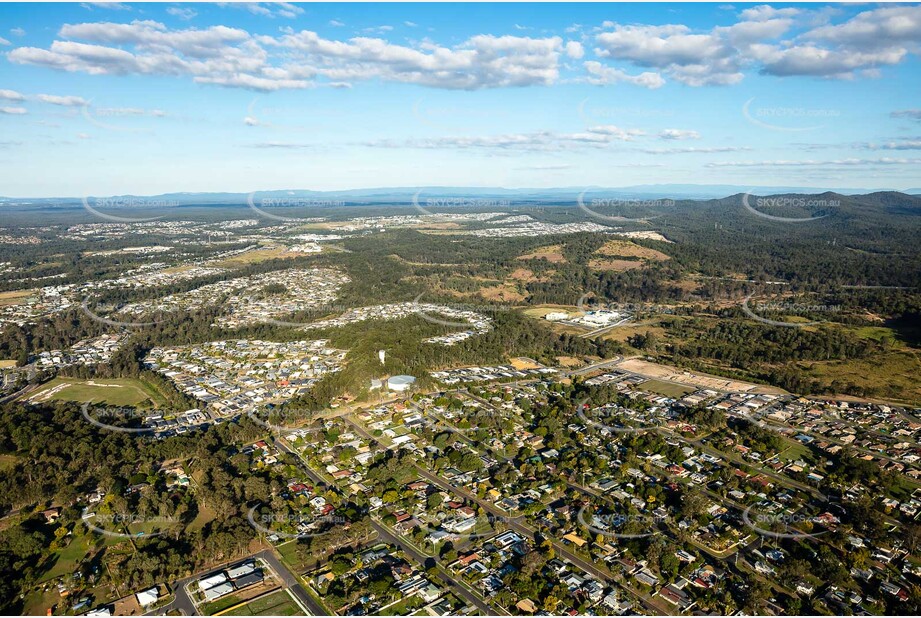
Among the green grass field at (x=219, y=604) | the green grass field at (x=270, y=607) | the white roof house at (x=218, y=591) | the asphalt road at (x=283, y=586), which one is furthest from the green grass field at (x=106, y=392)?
the green grass field at (x=270, y=607)

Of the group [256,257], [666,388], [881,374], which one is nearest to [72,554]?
[666,388]

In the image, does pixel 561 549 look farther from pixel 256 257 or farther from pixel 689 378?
pixel 256 257

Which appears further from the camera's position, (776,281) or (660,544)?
(776,281)

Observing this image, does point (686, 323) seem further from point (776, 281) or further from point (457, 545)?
point (457, 545)

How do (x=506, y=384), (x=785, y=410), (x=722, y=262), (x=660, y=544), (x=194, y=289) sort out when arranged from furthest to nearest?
(x=722, y=262) → (x=194, y=289) → (x=506, y=384) → (x=785, y=410) → (x=660, y=544)

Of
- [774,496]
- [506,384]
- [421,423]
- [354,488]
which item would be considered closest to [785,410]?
[774,496]

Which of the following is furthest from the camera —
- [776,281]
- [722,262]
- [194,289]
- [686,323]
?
[722,262]
